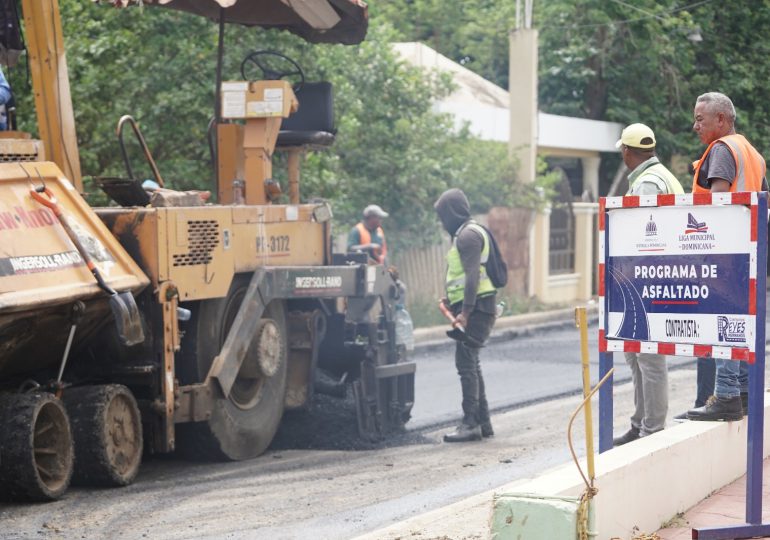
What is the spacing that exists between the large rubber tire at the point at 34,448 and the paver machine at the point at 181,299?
1 centimetres

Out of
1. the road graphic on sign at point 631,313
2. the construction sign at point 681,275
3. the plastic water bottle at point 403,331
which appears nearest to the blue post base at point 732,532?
the construction sign at point 681,275

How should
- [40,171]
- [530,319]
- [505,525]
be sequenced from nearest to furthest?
1. [505,525]
2. [40,171]
3. [530,319]

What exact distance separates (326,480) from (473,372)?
7.02 feet

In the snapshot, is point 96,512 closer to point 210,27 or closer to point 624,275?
point 624,275

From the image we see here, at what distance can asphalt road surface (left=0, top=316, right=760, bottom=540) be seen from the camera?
21.3ft

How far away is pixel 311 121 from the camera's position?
10.0 m

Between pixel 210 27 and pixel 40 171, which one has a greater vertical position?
pixel 210 27

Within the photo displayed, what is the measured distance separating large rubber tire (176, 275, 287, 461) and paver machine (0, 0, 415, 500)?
1 cm

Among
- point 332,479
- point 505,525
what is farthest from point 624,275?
point 332,479

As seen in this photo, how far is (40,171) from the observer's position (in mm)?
7352

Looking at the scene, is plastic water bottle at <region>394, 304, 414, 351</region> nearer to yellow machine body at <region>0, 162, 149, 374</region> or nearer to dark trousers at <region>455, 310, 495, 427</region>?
dark trousers at <region>455, 310, 495, 427</region>

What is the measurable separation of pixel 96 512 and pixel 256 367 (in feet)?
7.12

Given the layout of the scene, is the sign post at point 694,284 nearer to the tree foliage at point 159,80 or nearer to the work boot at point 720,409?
the work boot at point 720,409

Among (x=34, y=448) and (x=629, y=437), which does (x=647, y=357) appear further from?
(x=34, y=448)
